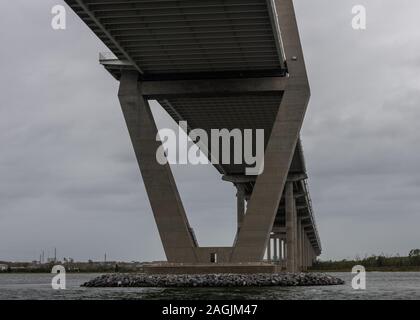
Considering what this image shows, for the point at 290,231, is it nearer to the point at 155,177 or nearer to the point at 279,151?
the point at 279,151

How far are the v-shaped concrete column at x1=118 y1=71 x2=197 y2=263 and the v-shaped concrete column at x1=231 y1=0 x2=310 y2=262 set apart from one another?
11.0 feet

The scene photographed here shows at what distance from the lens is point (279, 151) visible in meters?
45.6

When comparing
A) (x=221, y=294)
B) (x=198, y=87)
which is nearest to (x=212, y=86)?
(x=198, y=87)

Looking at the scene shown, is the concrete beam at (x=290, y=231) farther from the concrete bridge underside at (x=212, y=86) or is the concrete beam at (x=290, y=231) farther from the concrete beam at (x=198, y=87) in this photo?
the concrete beam at (x=198, y=87)

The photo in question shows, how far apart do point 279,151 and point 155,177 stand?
750 centimetres

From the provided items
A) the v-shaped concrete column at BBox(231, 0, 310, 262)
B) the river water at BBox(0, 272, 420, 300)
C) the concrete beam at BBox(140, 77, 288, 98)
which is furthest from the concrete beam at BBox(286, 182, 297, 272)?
the river water at BBox(0, 272, 420, 300)

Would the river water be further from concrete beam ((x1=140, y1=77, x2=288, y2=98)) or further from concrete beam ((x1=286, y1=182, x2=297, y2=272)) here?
concrete beam ((x1=286, y1=182, x2=297, y2=272))

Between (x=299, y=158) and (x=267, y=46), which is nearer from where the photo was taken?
(x=267, y=46)

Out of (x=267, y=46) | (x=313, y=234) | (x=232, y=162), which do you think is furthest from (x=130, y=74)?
(x=313, y=234)

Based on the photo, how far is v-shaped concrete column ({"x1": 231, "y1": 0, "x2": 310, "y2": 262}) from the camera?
45.1 metres

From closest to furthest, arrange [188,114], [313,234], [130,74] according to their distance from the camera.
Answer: [130,74] < [188,114] < [313,234]
